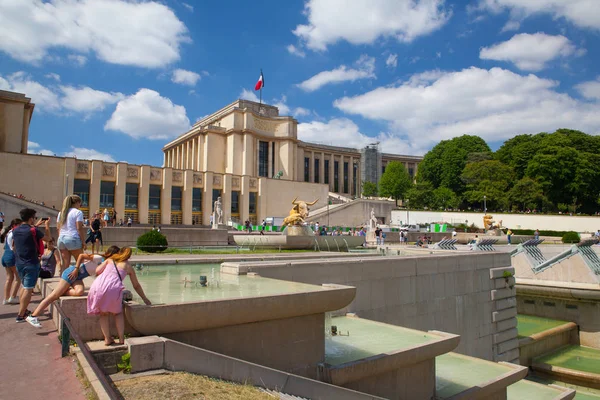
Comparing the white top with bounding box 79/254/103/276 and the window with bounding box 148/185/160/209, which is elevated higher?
the window with bounding box 148/185/160/209

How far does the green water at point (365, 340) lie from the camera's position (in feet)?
24.8

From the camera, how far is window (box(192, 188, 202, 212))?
186 feet

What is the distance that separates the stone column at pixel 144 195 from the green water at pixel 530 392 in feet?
153

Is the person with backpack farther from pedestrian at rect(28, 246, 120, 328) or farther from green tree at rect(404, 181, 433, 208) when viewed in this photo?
green tree at rect(404, 181, 433, 208)

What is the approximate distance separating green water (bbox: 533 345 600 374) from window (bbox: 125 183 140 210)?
4528 centimetres

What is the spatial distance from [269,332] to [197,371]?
4.16ft

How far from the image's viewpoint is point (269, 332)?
5.91 meters

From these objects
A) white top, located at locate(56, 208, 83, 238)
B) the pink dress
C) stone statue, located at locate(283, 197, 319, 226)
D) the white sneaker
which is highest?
stone statue, located at locate(283, 197, 319, 226)

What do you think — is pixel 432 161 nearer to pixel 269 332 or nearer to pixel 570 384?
pixel 570 384

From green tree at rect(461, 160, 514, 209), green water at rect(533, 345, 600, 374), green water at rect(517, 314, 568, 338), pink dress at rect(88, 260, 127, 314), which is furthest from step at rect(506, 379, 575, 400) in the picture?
green tree at rect(461, 160, 514, 209)

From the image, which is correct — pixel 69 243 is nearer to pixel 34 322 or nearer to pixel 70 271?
pixel 34 322

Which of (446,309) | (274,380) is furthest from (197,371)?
(446,309)

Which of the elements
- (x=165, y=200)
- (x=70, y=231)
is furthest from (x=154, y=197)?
(x=70, y=231)

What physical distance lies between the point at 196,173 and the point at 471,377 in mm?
51140
